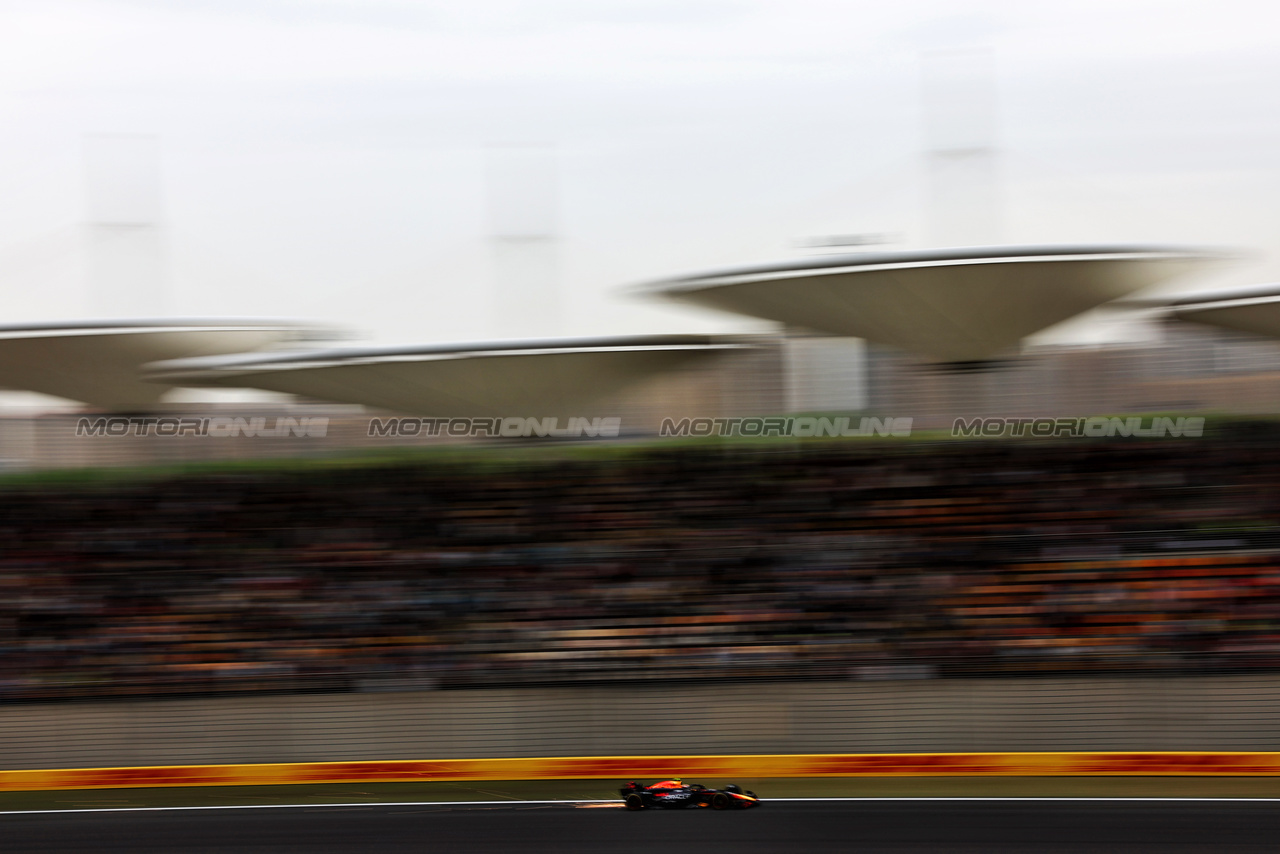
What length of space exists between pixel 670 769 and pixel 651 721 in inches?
24.6

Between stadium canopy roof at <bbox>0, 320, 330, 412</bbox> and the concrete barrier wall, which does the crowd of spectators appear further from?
stadium canopy roof at <bbox>0, 320, 330, 412</bbox>

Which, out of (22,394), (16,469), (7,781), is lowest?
(7,781)

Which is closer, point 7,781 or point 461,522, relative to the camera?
point 7,781

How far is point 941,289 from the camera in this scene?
9.97 meters

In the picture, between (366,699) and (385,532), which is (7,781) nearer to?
(366,699)

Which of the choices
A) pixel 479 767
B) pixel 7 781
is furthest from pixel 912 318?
pixel 7 781

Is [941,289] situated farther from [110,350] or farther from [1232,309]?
[110,350]

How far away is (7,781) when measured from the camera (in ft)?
33.7

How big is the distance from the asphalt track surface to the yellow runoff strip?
73 centimetres

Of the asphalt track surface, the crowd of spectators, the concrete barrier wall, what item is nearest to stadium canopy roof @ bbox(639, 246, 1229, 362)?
the crowd of spectators

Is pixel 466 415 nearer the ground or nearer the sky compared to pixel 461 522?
nearer the sky

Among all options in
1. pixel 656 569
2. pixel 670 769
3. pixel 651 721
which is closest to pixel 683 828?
pixel 670 769

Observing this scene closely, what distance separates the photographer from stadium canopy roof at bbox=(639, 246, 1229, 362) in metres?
9.62

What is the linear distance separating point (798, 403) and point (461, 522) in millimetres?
3852
